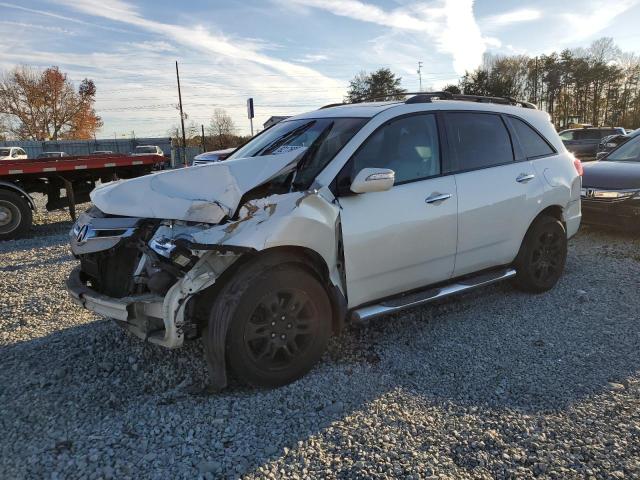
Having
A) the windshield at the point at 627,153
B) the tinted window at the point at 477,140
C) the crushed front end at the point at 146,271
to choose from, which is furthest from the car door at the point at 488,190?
the windshield at the point at 627,153

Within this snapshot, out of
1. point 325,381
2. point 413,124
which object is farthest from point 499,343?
point 413,124

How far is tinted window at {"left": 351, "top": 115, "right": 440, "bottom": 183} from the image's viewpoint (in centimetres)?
370

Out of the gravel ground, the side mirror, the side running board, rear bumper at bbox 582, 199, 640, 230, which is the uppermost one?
the side mirror

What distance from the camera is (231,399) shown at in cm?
315

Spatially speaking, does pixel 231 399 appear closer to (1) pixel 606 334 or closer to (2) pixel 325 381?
(2) pixel 325 381

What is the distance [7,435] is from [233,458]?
131 centimetres

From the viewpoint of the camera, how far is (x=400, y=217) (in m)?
3.66

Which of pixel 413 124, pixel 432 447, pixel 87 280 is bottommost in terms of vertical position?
pixel 432 447

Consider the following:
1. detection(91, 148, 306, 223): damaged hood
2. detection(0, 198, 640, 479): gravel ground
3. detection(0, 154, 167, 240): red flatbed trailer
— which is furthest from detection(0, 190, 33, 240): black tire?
detection(91, 148, 306, 223): damaged hood

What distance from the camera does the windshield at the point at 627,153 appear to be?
8250 millimetres

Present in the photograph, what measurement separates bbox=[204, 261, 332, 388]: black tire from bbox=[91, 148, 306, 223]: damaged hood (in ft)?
1.49

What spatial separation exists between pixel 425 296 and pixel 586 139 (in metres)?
20.3

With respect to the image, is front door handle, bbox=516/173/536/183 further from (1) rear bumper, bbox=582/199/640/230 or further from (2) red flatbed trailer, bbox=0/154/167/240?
(2) red flatbed trailer, bbox=0/154/167/240

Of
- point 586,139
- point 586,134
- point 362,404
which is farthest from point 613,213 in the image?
point 586,134
